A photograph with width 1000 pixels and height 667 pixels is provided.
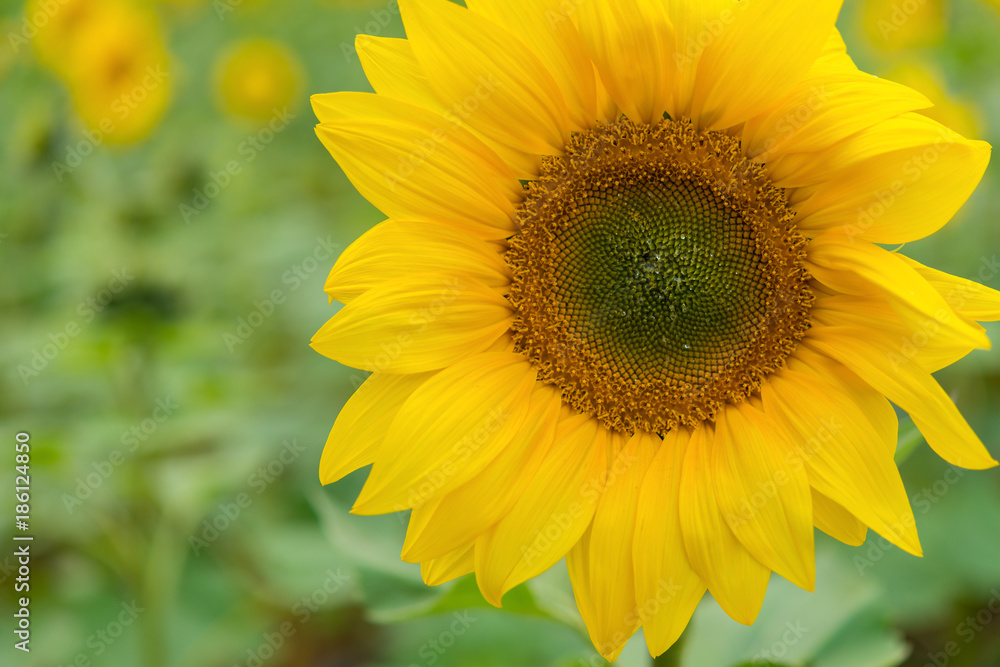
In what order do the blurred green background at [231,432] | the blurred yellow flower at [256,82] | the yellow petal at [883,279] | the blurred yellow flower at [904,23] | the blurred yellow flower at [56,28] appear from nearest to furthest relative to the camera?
the yellow petal at [883,279] → the blurred green background at [231,432] → the blurred yellow flower at [904,23] → the blurred yellow flower at [56,28] → the blurred yellow flower at [256,82]

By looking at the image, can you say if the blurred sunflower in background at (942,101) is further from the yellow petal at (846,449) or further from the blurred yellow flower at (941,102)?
the yellow petal at (846,449)

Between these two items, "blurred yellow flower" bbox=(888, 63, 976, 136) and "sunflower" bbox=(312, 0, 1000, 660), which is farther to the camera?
"blurred yellow flower" bbox=(888, 63, 976, 136)

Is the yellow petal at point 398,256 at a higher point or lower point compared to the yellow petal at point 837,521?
higher

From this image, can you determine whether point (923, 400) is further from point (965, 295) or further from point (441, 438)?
point (441, 438)

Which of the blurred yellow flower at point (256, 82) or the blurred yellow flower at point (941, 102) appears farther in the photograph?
the blurred yellow flower at point (256, 82)

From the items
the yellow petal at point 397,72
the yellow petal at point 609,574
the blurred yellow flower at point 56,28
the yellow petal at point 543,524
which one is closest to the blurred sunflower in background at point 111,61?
the blurred yellow flower at point 56,28

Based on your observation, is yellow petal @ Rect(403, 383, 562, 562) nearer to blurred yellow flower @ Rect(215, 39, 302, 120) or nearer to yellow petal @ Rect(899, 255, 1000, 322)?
yellow petal @ Rect(899, 255, 1000, 322)

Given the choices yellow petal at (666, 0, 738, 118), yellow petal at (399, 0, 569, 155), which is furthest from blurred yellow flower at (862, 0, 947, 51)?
yellow petal at (399, 0, 569, 155)

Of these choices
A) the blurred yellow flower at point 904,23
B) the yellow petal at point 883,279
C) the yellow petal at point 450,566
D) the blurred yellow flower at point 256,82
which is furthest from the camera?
the blurred yellow flower at point 256,82
